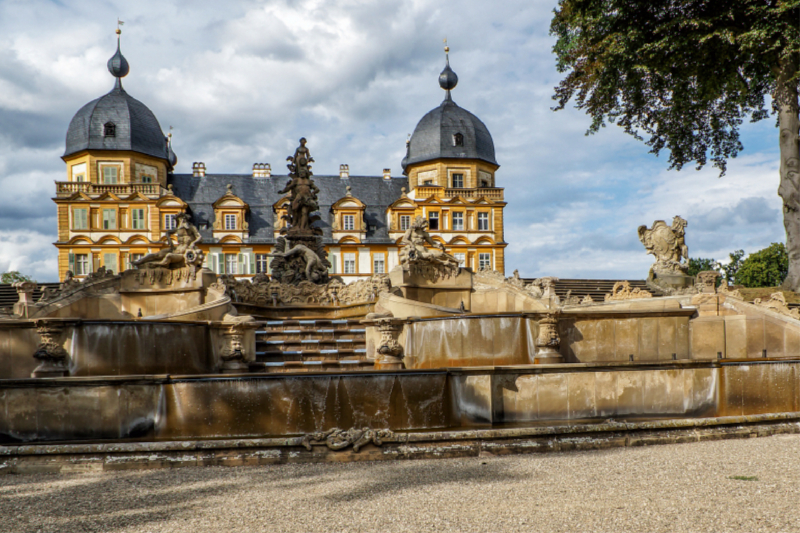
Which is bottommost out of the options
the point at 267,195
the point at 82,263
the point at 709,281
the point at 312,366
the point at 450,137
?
the point at 312,366

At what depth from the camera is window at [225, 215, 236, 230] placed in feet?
220

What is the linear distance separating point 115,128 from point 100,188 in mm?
6584

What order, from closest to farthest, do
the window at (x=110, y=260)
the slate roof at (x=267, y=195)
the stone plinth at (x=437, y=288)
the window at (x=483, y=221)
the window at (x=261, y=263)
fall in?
the stone plinth at (x=437, y=288), the window at (x=110, y=260), the window at (x=261, y=263), the window at (x=483, y=221), the slate roof at (x=267, y=195)

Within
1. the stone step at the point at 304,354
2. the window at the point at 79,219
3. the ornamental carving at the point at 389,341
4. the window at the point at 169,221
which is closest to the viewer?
the ornamental carving at the point at 389,341

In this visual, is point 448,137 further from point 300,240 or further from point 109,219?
point 300,240

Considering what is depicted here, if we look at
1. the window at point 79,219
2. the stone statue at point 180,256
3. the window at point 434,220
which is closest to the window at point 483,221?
the window at point 434,220

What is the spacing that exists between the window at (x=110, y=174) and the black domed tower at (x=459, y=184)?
29.6 m

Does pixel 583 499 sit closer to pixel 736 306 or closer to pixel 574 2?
pixel 736 306

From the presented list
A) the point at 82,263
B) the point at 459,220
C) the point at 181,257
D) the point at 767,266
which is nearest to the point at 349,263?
the point at 459,220

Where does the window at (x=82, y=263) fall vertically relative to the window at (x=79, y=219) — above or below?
below

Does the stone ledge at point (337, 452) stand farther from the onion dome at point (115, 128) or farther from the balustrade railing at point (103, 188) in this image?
the onion dome at point (115, 128)

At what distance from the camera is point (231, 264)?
219ft

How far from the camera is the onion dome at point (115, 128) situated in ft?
212

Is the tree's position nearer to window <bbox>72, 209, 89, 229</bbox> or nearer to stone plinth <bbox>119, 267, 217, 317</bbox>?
stone plinth <bbox>119, 267, 217, 317</bbox>
